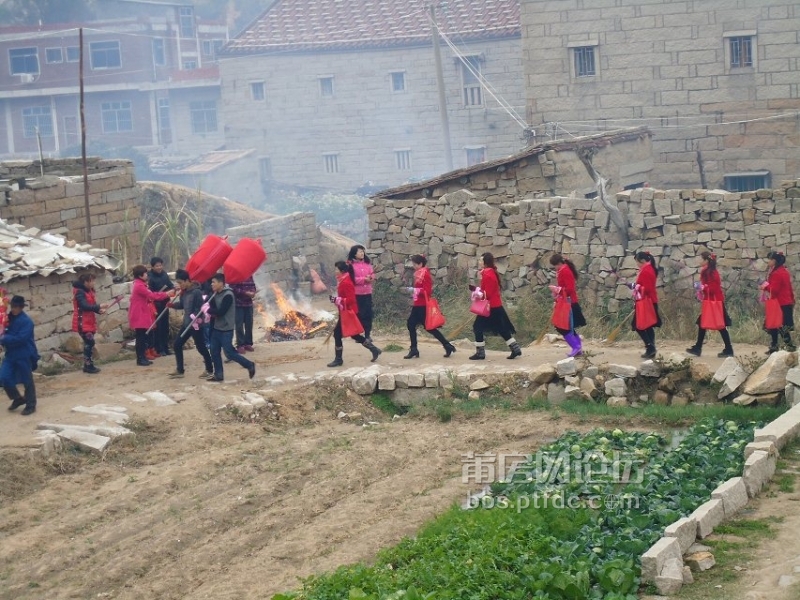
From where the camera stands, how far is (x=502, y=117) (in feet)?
126

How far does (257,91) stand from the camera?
42188mm

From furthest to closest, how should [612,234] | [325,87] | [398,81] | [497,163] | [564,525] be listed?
[325,87] < [398,81] < [497,163] < [612,234] < [564,525]

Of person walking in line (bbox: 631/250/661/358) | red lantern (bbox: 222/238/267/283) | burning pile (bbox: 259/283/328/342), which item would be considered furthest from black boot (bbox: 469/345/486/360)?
burning pile (bbox: 259/283/328/342)

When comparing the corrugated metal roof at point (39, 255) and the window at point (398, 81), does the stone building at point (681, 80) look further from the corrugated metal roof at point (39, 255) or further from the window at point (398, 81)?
the corrugated metal roof at point (39, 255)

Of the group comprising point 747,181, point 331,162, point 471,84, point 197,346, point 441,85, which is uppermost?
point 471,84

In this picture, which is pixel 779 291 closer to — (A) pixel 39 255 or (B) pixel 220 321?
(B) pixel 220 321

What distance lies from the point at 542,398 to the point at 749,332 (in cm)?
358

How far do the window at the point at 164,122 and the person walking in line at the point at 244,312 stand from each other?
108 feet

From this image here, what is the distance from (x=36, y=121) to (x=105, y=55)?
12.3ft

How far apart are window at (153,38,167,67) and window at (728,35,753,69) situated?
93.9 ft

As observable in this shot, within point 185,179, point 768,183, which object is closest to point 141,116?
point 185,179

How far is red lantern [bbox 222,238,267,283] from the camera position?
49.6ft

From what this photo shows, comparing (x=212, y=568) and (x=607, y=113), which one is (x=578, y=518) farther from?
(x=607, y=113)

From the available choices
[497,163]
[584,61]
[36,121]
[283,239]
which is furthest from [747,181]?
[36,121]
